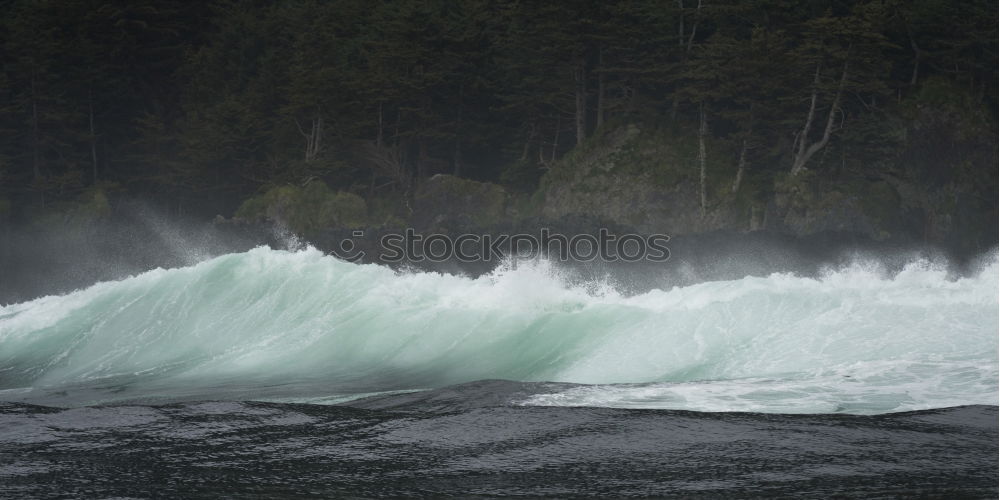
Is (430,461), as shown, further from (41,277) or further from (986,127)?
(41,277)

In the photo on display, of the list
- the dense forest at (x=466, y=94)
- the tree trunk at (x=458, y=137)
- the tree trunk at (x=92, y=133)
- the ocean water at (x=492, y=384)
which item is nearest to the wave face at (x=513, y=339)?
the ocean water at (x=492, y=384)

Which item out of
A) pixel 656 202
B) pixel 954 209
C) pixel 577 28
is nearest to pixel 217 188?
pixel 577 28

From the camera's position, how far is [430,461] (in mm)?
5742

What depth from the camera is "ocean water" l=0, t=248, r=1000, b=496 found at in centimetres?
548

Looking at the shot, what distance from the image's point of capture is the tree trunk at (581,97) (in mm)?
40438

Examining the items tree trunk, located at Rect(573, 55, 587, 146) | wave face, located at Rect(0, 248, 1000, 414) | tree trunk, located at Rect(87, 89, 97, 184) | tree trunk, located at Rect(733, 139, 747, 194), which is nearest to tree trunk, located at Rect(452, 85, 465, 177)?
tree trunk, located at Rect(573, 55, 587, 146)

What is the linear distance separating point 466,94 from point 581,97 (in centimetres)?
604

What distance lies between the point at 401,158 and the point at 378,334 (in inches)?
1233

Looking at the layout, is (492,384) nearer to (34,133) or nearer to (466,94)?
(466,94)

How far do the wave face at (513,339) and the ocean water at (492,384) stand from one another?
5 centimetres

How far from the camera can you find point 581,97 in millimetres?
40938

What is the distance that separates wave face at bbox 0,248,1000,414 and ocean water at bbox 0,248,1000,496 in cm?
5

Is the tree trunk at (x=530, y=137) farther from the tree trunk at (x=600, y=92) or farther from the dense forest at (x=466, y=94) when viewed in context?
the tree trunk at (x=600, y=92)

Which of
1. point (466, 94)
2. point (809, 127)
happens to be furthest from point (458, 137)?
point (809, 127)
